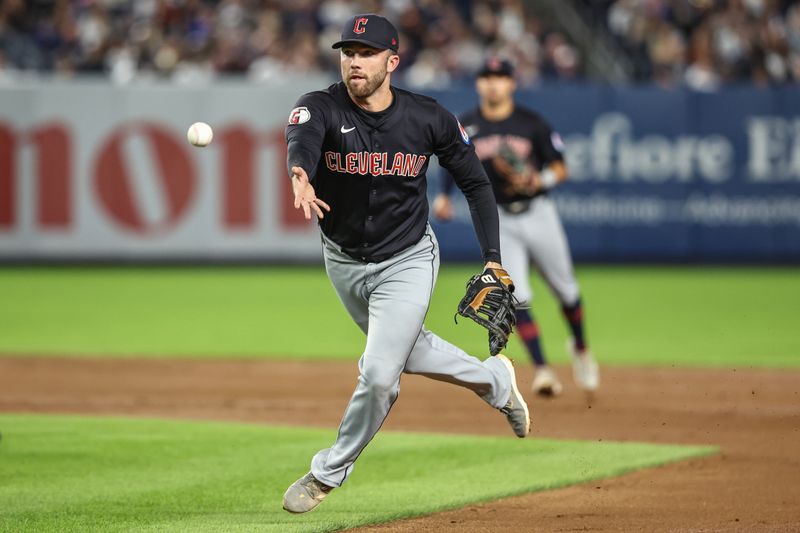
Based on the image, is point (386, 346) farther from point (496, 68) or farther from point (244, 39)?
point (244, 39)

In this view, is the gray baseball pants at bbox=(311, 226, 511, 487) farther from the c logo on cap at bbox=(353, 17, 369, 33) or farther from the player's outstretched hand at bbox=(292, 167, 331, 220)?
the c logo on cap at bbox=(353, 17, 369, 33)

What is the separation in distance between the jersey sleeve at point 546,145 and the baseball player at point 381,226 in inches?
177

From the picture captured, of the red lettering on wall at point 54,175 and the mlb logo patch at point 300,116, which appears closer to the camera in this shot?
the mlb logo patch at point 300,116

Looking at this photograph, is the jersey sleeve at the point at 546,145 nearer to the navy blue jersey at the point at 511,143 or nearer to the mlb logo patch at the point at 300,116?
Answer: the navy blue jersey at the point at 511,143

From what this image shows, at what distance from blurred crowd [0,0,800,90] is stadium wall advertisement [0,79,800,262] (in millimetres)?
898

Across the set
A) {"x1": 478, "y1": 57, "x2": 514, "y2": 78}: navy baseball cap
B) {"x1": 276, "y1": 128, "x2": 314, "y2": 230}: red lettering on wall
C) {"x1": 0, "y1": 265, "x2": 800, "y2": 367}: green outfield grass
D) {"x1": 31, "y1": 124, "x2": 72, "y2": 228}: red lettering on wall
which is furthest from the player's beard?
{"x1": 31, "y1": 124, "x2": 72, "y2": 228}: red lettering on wall

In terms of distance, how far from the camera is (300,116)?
5.71 meters

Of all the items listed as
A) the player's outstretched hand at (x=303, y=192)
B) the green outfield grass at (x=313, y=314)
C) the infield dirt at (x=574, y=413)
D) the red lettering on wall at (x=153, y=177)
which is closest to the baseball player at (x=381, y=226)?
the player's outstretched hand at (x=303, y=192)

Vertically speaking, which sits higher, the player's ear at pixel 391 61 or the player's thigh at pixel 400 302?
the player's ear at pixel 391 61

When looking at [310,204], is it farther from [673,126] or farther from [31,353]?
[673,126]

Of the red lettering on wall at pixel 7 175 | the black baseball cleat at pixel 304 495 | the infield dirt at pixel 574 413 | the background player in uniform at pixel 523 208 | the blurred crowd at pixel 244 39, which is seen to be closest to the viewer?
the black baseball cleat at pixel 304 495

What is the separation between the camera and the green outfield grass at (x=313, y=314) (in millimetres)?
13344

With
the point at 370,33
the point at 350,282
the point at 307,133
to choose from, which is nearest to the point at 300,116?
the point at 307,133

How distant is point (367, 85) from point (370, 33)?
0.24 meters
